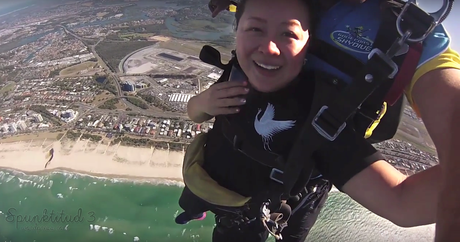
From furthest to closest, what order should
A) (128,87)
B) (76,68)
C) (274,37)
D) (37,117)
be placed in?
(76,68) < (128,87) < (37,117) < (274,37)

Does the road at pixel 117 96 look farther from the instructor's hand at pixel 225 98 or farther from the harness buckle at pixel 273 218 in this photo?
the instructor's hand at pixel 225 98

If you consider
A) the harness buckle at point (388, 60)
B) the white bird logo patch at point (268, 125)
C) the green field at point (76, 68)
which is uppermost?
the harness buckle at point (388, 60)

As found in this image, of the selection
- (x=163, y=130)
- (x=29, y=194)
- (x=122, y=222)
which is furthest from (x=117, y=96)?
(x=122, y=222)

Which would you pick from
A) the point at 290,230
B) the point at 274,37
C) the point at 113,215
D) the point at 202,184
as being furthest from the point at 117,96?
the point at 274,37

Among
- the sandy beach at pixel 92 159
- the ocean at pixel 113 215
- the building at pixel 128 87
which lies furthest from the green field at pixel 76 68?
the ocean at pixel 113 215

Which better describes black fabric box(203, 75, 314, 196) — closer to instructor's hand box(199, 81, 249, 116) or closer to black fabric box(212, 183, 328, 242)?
instructor's hand box(199, 81, 249, 116)

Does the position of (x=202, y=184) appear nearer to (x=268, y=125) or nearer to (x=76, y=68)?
(x=268, y=125)
